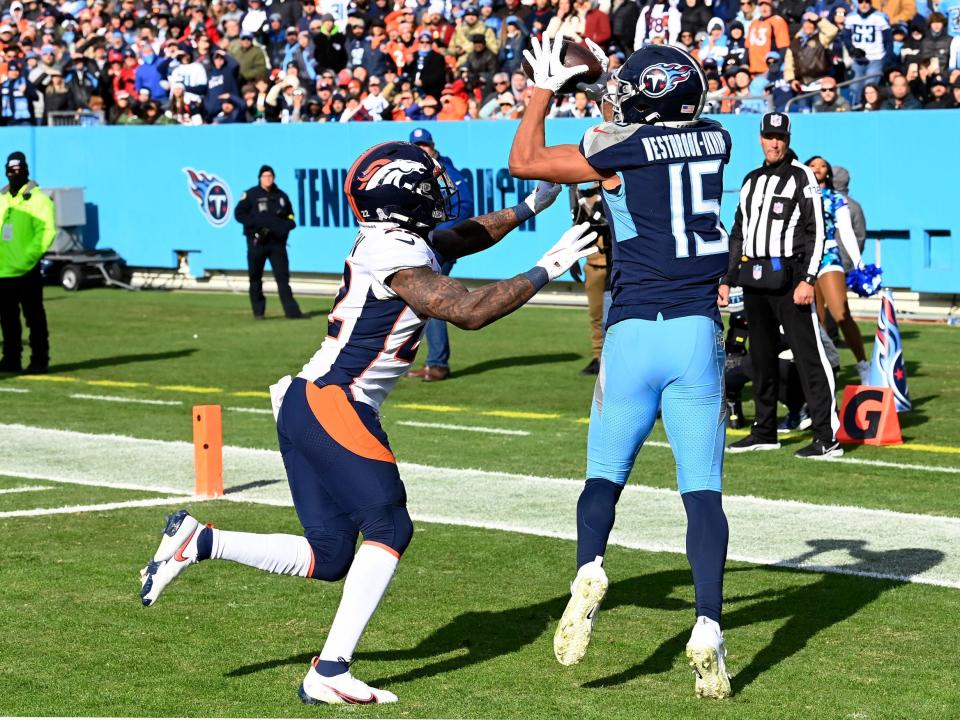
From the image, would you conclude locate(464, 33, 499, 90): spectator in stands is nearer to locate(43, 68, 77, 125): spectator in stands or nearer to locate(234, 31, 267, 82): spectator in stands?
locate(234, 31, 267, 82): spectator in stands

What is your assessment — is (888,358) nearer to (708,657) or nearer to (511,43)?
(708,657)

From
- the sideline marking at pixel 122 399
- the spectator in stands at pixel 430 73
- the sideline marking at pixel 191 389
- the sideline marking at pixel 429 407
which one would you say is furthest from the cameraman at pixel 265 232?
the sideline marking at pixel 429 407

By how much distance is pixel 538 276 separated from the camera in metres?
5.39

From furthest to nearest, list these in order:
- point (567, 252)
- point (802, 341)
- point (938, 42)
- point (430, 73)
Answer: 1. point (430, 73)
2. point (938, 42)
3. point (802, 341)
4. point (567, 252)

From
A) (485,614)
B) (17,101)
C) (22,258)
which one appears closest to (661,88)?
(485,614)

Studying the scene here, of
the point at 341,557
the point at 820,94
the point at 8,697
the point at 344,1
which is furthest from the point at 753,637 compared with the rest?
the point at 344,1

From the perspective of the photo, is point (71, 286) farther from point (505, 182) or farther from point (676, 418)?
point (676, 418)

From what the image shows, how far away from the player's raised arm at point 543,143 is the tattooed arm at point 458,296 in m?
0.47

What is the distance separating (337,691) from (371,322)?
4.06 feet

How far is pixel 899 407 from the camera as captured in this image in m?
13.1

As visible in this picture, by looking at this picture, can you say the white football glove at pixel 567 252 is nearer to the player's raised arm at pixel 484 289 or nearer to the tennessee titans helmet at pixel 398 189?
the player's raised arm at pixel 484 289

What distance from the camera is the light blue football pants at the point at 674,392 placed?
5.65 metres

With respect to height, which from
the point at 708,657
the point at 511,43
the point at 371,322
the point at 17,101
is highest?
the point at 511,43

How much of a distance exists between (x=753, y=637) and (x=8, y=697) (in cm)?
279
